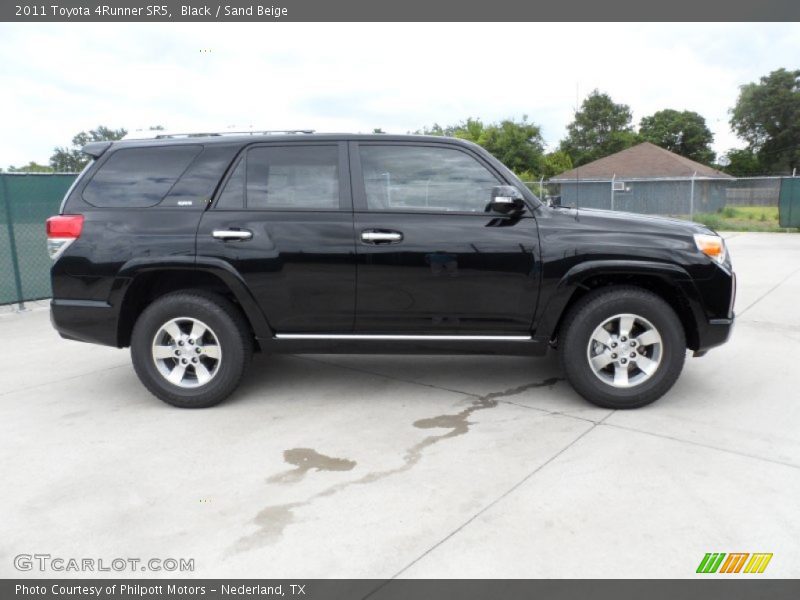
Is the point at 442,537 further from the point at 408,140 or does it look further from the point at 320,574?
the point at 408,140

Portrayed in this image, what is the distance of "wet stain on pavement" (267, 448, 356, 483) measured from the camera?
11.0 ft

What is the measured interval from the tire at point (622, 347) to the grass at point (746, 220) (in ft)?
54.4

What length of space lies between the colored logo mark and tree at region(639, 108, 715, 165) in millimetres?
72897

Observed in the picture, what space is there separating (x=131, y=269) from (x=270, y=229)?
99cm

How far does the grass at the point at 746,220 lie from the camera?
67.9 ft

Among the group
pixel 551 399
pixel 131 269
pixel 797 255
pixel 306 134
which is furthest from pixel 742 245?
pixel 131 269

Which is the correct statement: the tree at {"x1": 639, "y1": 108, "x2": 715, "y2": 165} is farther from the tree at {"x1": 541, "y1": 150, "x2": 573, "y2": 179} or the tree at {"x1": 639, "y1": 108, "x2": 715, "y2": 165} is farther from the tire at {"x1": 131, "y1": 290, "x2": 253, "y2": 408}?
the tire at {"x1": 131, "y1": 290, "x2": 253, "y2": 408}

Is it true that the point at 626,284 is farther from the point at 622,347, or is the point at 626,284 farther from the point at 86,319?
the point at 86,319

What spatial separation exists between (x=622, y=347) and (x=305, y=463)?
224 cm

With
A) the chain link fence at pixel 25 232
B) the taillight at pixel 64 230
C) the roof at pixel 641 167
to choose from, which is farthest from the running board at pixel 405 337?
the roof at pixel 641 167

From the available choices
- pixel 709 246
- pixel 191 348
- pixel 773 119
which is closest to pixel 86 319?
pixel 191 348

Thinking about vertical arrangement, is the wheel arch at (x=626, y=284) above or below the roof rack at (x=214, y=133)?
below
